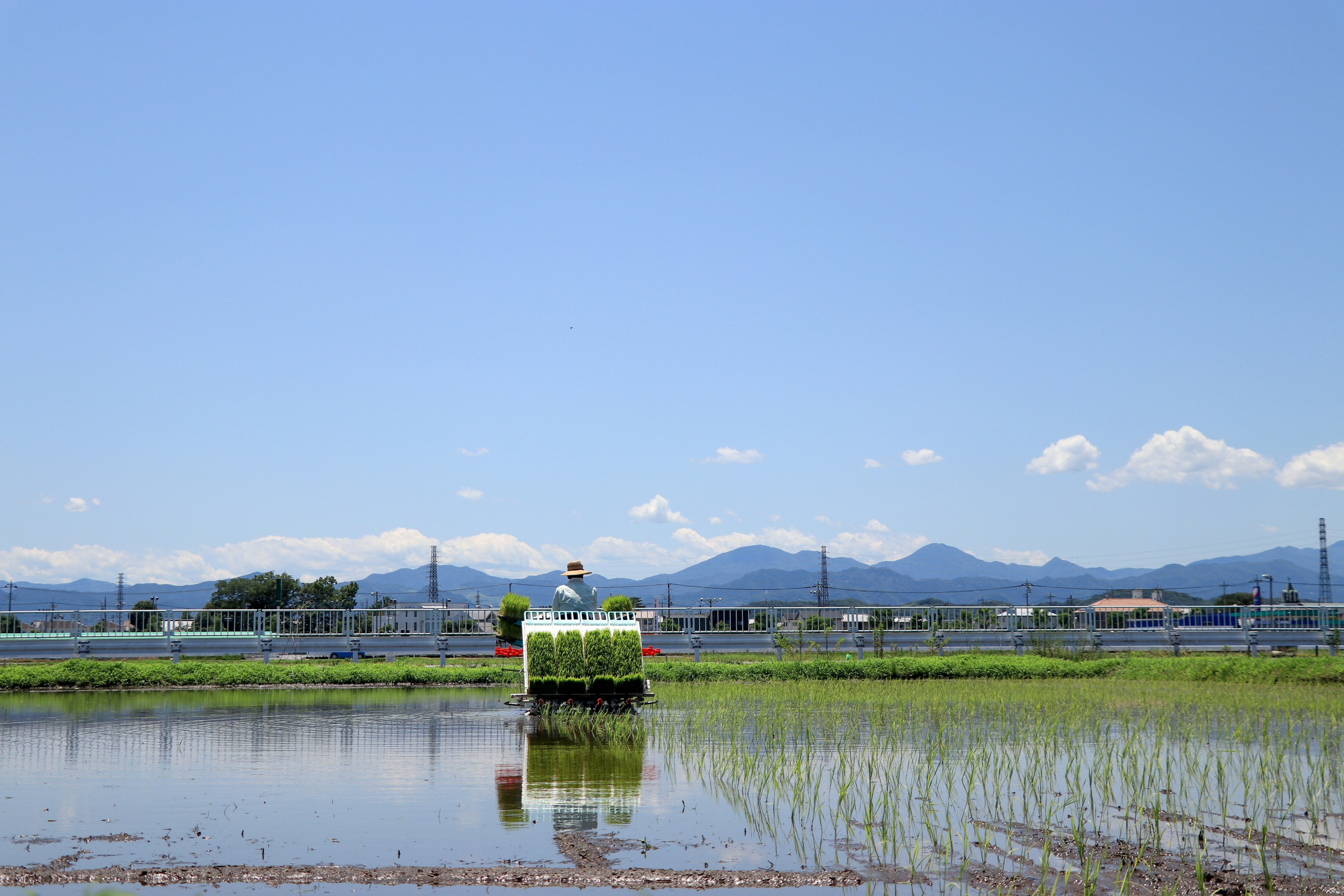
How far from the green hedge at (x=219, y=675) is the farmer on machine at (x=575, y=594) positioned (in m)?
5.92

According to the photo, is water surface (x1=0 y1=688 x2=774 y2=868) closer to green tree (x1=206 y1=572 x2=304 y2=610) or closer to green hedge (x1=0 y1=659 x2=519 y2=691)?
green hedge (x1=0 y1=659 x2=519 y2=691)

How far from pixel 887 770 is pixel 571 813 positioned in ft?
11.6

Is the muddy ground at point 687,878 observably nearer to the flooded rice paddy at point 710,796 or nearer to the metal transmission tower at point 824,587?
the flooded rice paddy at point 710,796

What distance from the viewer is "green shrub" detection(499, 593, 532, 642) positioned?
82.3ft

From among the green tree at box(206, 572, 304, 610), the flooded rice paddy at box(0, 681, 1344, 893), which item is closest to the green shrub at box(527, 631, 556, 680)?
the flooded rice paddy at box(0, 681, 1344, 893)

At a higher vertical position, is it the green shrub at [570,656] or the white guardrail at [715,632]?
the green shrub at [570,656]

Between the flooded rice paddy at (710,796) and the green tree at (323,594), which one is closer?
the flooded rice paddy at (710,796)

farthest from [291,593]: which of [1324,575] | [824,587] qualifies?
[1324,575]

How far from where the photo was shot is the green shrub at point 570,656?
15797 millimetres

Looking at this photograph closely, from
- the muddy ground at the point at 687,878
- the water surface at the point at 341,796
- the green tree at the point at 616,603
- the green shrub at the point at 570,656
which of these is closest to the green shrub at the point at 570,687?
the green shrub at the point at 570,656

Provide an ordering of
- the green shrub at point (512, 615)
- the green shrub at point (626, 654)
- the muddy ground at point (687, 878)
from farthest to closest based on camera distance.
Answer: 1. the green shrub at point (512, 615)
2. the green shrub at point (626, 654)
3. the muddy ground at point (687, 878)

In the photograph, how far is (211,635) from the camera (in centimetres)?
2847

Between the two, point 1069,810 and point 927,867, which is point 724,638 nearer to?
point 1069,810

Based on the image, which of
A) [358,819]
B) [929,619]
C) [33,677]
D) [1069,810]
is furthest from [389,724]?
[929,619]
